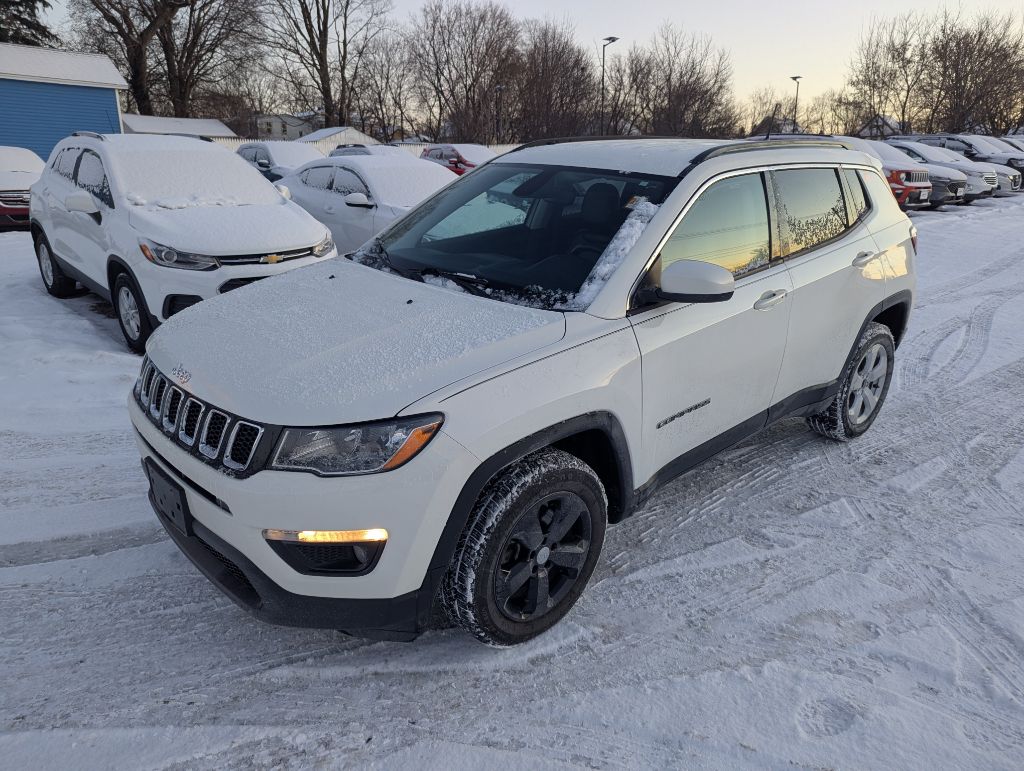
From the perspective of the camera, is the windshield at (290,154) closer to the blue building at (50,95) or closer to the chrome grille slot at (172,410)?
the blue building at (50,95)

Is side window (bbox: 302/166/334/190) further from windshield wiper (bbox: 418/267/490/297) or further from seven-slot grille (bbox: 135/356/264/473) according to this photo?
seven-slot grille (bbox: 135/356/264/473)

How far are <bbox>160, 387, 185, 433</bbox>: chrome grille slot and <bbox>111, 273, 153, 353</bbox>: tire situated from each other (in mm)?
3258

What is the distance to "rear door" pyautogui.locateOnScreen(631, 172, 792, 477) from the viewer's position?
2.78 m

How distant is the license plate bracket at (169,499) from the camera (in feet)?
7.79

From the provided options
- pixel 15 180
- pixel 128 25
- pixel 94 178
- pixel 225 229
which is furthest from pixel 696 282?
pixel 128 25

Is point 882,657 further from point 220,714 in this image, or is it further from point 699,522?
point 220,714

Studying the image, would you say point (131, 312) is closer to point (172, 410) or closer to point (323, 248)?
point (323, 248)

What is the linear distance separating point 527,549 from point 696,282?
3.73 ft

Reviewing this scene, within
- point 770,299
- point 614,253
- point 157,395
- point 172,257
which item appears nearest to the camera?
point 157,395

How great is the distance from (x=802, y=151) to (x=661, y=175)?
1158mm

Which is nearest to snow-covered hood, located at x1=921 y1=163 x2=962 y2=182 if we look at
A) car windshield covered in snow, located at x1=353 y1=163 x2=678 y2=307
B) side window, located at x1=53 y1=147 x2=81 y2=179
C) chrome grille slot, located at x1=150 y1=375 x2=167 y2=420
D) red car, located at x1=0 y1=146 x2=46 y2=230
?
car windshield covered in snow, located at x1=353 y1=163 x2=678 y2=307

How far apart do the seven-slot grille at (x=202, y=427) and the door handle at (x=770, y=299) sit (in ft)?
7.19

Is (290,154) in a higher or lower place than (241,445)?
higher

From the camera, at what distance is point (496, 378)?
7.39 feet
